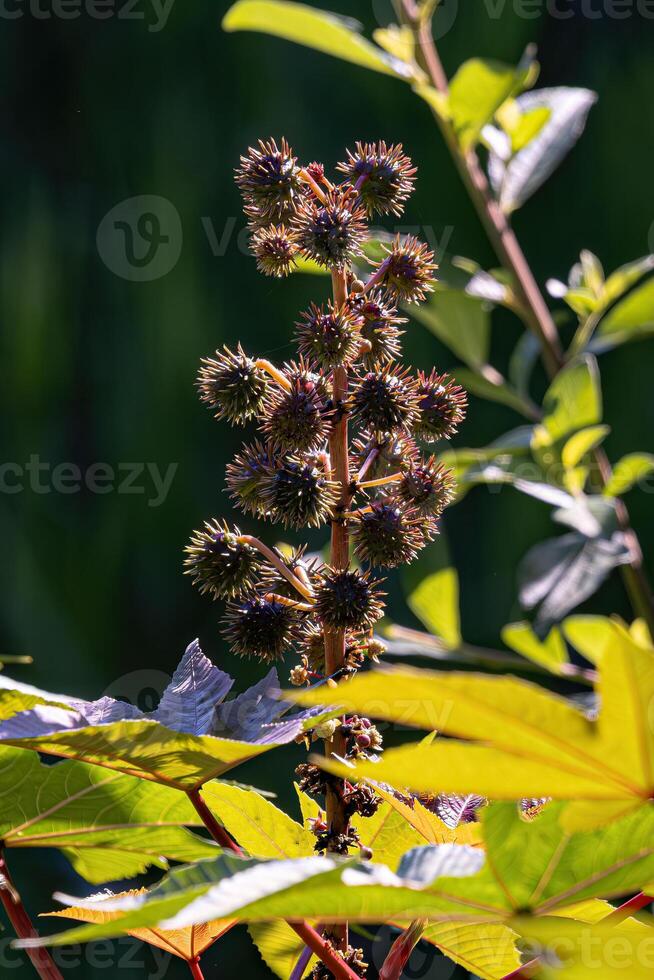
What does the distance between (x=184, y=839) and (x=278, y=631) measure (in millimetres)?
55

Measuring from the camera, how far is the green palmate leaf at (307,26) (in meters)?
0.41

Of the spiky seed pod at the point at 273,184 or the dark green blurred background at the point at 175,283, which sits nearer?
the spiky seed pod at the point at 273,184

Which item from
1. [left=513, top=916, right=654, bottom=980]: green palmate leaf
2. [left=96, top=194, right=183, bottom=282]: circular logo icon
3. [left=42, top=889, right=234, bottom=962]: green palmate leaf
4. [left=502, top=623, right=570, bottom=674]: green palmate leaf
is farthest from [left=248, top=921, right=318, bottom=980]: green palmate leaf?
[left=96, top=194, right=183, bottom=282]: circular logo icon

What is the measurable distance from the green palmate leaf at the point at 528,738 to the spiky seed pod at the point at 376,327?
→ 0.13 metres

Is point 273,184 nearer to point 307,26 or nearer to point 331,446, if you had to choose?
point 331,446

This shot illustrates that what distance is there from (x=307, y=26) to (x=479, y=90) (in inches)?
3.4

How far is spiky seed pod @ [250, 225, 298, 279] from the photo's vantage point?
27 cm

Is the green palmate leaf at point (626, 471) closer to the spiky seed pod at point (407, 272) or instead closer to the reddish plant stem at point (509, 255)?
the reddish plant stem at point (509, 255)

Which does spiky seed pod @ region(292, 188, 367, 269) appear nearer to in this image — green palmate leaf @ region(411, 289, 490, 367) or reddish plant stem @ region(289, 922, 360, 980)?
reddish plant stem @ region(289, 922, 360, 980)

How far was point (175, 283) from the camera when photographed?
3.24 ft

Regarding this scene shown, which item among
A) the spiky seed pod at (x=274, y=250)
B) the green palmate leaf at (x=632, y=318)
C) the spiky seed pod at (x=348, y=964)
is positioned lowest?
the spiky seed pod at (x=348, y=964)

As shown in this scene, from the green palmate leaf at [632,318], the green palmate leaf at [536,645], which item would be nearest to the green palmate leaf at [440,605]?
the green palmate leaf at [536,645]

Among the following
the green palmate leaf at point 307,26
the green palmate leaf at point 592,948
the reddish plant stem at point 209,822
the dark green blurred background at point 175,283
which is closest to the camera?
the green palmate leaf at point 592,948

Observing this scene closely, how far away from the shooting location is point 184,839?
207 mm
